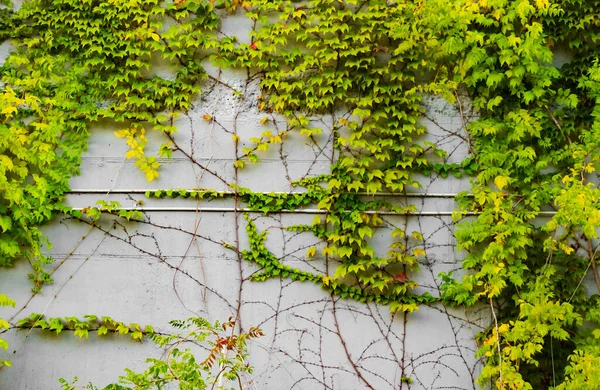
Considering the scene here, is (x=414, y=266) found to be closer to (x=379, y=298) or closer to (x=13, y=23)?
(x=379, y=298)

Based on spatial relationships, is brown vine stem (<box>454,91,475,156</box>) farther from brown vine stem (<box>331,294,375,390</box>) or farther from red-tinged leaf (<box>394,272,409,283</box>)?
brown vine stem (<box>331,294,375,390</box>)

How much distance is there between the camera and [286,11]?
488 centimetres

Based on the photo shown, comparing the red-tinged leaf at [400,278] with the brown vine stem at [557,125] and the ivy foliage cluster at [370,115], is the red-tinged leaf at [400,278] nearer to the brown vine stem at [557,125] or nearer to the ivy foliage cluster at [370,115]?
the ivy foliage cluster at [370,115]

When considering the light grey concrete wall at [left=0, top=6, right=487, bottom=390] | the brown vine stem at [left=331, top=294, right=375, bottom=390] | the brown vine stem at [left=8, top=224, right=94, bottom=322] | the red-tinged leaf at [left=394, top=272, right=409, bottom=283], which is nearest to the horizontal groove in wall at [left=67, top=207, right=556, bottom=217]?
the light grey concrete wall at [left=0, top=6, right=487, bottom=390]

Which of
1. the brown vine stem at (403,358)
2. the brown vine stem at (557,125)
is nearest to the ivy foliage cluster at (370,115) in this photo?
the brown vine stem at (557,125)

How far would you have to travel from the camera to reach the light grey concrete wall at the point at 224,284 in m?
4.66

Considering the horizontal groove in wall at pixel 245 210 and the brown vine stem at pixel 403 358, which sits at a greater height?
the horizontal groove in wall at pixel 245 210

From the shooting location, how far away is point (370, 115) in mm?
4789

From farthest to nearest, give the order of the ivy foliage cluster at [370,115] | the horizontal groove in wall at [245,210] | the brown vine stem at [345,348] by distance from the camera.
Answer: the horizontal groove in wall at [245,210] → the brown vine stem at [345,348] → the ivy foliage cluster at [370,115]

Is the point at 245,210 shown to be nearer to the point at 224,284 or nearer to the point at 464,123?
the point at 224,284

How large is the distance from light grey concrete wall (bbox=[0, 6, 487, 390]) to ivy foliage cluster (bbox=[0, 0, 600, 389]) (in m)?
0.10

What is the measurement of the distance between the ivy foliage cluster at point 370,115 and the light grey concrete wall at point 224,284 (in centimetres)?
10

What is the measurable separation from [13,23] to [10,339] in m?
2.41

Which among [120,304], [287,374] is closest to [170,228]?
[120,304]
